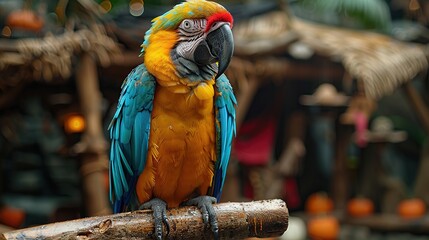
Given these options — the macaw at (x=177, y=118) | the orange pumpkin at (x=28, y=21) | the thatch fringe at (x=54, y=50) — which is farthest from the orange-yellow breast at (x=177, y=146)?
the orange pumpkin at (x=28, y=21)

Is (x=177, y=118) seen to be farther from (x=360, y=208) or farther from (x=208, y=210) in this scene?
(x=360, y=208)

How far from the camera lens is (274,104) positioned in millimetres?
5566

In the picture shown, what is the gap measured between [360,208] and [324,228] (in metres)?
0.49

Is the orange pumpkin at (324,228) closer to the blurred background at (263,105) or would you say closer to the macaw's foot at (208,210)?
the blurred background at (263,105)

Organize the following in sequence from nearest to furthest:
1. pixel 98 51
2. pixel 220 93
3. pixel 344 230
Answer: pixel 220 93
pixel 98 51
pixel 344 230

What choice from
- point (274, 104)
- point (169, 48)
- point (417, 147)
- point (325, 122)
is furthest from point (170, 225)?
point (417, 147)

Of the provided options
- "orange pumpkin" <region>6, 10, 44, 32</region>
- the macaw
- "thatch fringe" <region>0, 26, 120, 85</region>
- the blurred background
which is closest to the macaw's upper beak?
the macaw

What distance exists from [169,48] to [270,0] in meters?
3.04

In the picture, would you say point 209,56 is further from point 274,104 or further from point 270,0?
point 274,104

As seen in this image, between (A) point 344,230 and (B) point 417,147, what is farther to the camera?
(B) point 417,147

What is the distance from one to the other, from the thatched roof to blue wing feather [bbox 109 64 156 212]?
7.08 ft

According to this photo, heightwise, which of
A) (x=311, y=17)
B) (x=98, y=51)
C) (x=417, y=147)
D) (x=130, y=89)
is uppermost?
(x=130, y=89)

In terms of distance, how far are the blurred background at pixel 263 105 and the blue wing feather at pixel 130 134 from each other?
1519mm

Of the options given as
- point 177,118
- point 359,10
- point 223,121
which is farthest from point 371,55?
point 177,118
